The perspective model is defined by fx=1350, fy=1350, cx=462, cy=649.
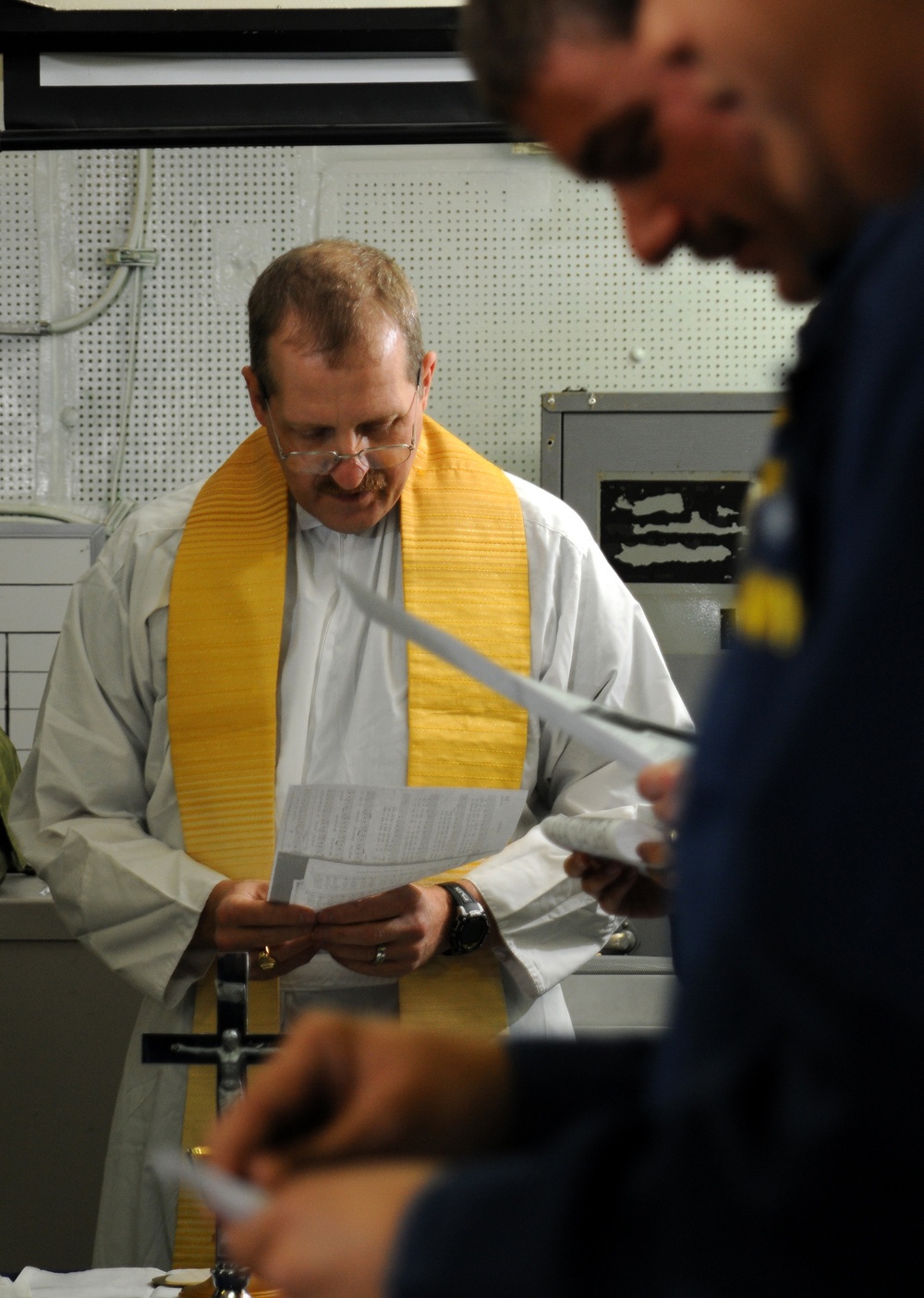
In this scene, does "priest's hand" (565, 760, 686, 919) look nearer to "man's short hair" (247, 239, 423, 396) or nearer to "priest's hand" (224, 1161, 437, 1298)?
"priest's hand" (224, 1161, 437, 1298)

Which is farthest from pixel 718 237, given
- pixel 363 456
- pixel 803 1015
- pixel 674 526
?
pixel 674 526

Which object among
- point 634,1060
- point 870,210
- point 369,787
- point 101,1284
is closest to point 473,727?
point 369,787

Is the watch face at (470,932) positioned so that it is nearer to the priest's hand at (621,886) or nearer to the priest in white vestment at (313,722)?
the priest in white vestment at (313,722)

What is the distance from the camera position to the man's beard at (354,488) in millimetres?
1863

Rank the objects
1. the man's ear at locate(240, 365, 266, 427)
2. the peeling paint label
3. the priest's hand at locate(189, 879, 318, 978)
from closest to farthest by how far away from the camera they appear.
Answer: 1. the priest's hand at locate(189, 879, 318, 978)
2. the man's ear at locate(240, 365, 266, 427)
3. the peeling paint label

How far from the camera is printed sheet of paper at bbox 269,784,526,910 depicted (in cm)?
140

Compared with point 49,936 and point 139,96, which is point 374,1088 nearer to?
point 139,96

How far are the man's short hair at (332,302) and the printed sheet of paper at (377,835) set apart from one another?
0.68 meters

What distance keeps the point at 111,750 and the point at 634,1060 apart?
4.86 ft

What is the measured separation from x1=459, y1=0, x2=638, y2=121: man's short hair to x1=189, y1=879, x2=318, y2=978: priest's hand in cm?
119

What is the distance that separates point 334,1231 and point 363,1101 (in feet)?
0.28

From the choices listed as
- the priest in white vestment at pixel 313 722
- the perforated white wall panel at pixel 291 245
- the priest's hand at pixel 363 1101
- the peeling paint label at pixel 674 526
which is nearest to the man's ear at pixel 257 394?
the priest in white vestment at pixel 313 722

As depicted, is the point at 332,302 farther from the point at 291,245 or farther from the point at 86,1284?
the point at 291,245

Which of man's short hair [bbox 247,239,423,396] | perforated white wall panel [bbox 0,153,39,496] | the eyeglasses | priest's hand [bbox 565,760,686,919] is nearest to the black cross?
priest's hand [bbox 565,760,686,919]
